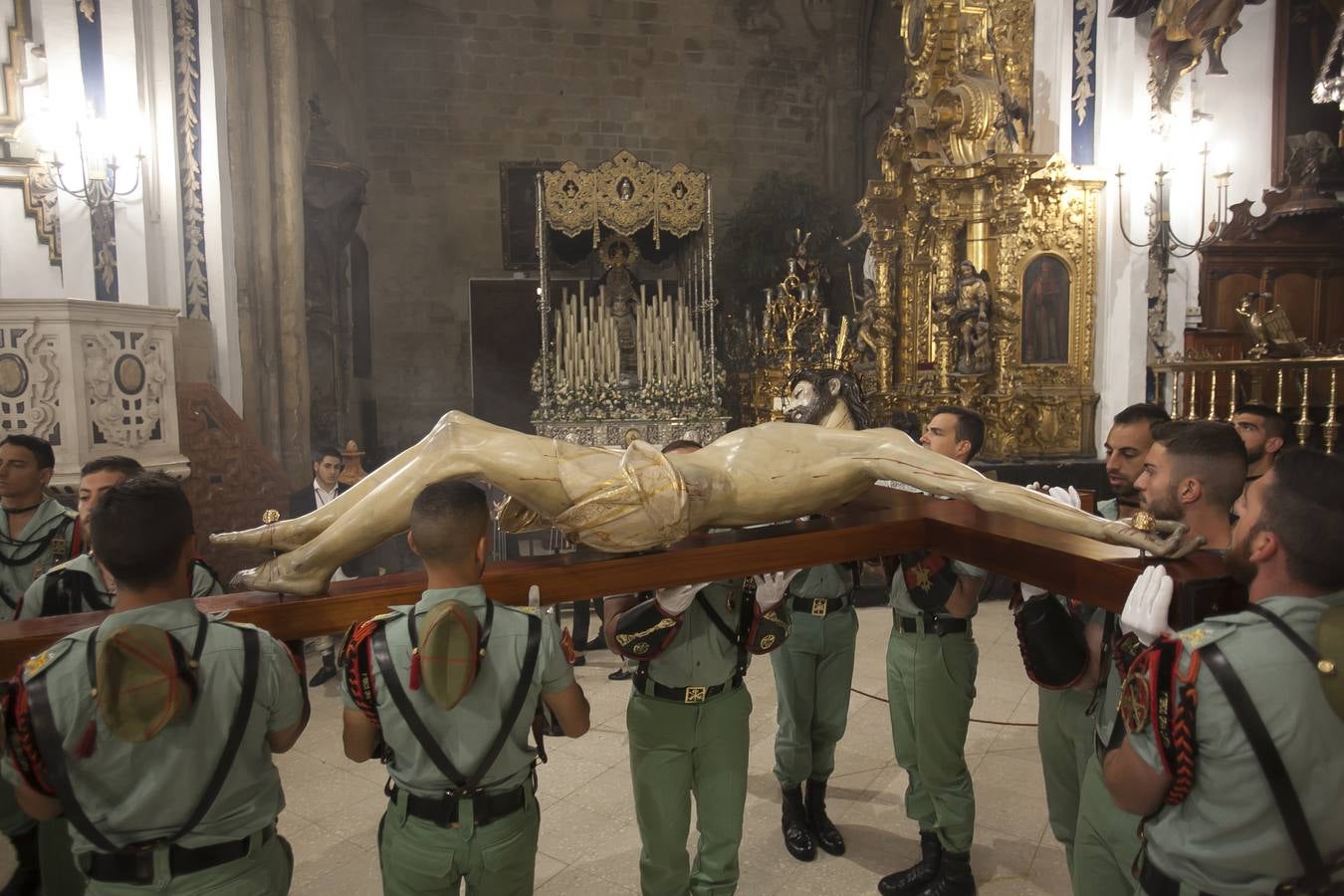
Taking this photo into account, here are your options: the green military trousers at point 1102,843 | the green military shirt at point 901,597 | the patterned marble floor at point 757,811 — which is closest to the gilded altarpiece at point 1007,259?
the patterned marble floor at point 757,811

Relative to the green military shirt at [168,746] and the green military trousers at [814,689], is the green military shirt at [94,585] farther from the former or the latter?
the green military trousers at [814,689]

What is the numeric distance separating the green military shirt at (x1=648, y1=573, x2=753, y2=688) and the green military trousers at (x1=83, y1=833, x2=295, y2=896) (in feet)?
3.78

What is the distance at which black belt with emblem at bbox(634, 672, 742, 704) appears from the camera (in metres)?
2.69

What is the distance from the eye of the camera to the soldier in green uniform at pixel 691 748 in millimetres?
2656

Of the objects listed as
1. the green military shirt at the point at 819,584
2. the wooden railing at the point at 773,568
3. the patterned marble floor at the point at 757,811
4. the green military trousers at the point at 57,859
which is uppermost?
the wooden railing at the point at 773,568

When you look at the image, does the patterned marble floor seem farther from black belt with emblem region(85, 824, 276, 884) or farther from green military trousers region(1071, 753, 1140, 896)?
black belt with emblem region(85, 824, 276, 884)

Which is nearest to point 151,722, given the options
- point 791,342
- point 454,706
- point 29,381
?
point 454,706

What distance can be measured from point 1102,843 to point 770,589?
1161 millimetres

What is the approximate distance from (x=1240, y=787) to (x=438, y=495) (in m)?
1.68

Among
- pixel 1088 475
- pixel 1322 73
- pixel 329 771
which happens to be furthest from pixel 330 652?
pixel 1322 73

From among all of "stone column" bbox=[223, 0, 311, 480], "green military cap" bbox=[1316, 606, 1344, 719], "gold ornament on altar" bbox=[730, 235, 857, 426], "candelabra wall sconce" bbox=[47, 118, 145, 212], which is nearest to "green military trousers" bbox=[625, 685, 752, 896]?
"green military cap" bbox=[1316, 606, 1344, 719]

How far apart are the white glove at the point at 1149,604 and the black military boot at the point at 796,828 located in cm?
214

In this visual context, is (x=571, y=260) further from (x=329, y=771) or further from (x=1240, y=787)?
(x=1240, y=787)

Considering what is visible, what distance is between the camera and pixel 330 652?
18.7 ft
